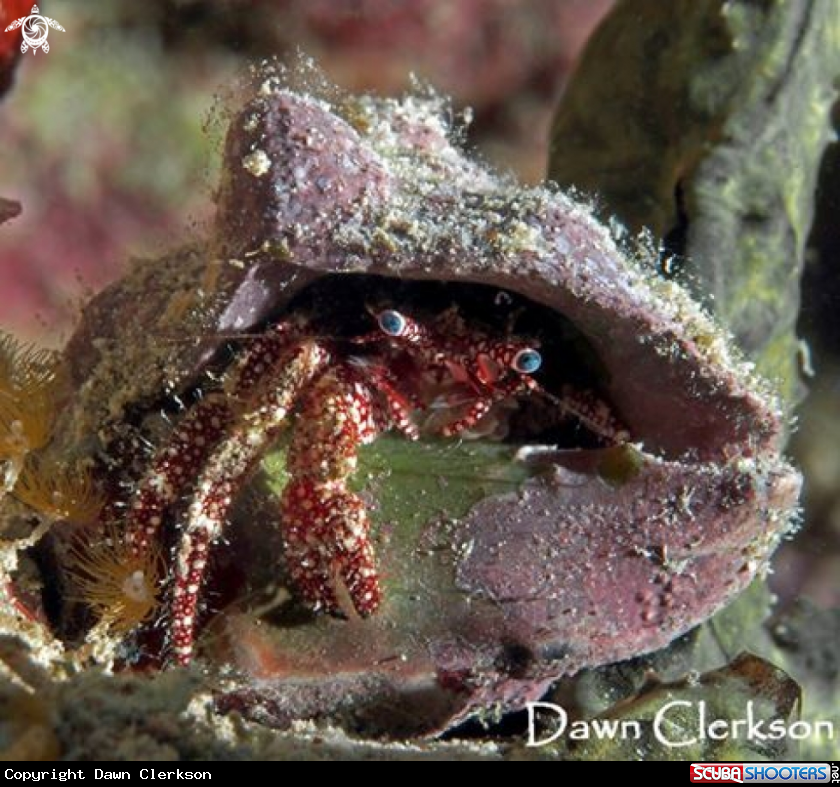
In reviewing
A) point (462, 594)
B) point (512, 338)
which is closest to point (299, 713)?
point (462, 594)

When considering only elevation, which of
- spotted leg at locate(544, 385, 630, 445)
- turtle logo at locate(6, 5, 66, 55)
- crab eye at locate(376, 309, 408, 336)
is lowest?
spotted leg at locate(544, 385, 630, 445)

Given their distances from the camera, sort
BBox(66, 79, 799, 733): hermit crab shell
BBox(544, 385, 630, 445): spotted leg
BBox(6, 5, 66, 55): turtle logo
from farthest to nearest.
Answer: BBox(6, 5, 66, 55): turtle logo < BBox(544, 385, 630, 445): spotted leg < BBox(66, 79, 799, 733): hermit crab shell

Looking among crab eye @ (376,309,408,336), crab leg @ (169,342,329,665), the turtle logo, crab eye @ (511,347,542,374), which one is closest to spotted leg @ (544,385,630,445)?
crab eye @ (511,347,542,374)

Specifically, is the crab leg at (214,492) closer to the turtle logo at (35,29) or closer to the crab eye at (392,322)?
the crab eye at (392,322)

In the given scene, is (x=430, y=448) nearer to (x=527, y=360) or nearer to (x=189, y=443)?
(x=527, y=360)

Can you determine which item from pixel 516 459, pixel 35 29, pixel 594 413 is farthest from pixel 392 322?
pixel 35 29

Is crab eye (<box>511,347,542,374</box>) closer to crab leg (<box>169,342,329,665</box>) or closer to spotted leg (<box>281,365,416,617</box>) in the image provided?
spotted leg (<box>281,365,416,617</box>)
